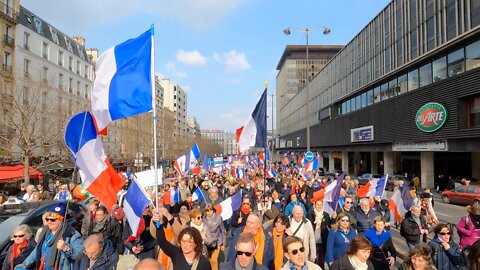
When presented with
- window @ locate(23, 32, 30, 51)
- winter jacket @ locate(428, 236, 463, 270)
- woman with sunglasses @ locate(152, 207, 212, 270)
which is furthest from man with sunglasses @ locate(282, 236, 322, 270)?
window @ locate(23, 32, 30, 51)

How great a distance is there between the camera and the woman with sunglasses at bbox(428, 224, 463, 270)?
440 cm

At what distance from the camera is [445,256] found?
4.45 meters

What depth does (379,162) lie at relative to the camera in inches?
1609

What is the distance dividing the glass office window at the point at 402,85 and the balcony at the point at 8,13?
34.5m

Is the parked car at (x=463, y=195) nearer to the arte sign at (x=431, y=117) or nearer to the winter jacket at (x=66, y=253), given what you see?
the arte sign at (x=431, y=117)

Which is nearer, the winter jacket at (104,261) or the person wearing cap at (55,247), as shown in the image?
the winter jacket at (104,261)

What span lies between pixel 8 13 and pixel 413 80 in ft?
115

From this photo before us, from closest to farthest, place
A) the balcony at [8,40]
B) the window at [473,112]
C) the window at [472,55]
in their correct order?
the window at [472,55]
the window at [473,112]
the balcony at [8,40]

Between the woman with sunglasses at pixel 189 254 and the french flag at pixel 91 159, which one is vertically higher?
the french flag at pixel 91 159

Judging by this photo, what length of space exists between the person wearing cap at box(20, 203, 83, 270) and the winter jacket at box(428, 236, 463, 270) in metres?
4.41

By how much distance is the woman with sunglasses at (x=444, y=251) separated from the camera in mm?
4398

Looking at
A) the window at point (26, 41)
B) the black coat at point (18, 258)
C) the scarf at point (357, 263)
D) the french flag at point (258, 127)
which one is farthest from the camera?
the window at point (26, 41)

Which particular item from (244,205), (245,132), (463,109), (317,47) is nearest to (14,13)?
(245,132)

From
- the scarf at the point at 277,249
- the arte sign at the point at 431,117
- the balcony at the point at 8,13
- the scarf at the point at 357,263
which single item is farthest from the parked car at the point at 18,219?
the balcony at the point at 8,13
